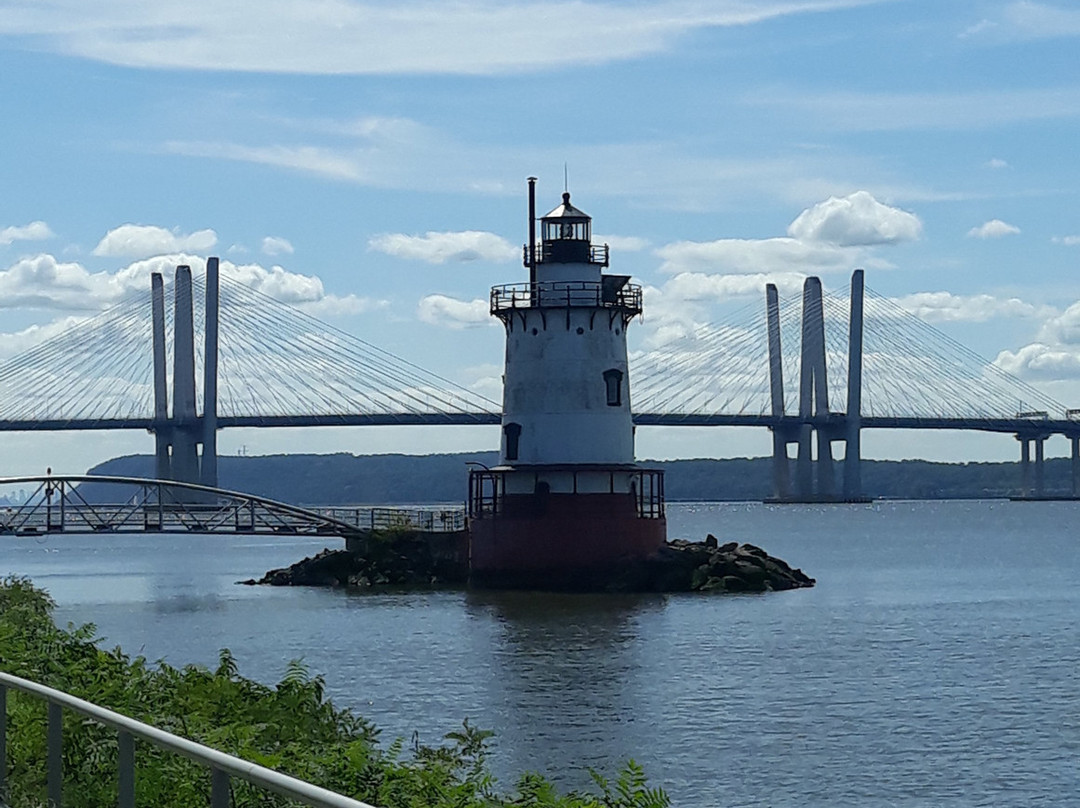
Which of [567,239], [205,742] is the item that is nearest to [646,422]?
[567,239]

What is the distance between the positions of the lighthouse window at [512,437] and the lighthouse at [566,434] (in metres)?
0.02

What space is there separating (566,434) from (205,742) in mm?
30527

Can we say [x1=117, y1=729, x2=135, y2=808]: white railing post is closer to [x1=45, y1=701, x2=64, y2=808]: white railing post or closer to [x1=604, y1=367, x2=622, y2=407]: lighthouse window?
[x1=45, y1=701, x2=64, y2=808]: white railing post

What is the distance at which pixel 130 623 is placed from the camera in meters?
37.9

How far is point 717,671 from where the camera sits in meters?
27.5

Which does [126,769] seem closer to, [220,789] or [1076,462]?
[220,789]

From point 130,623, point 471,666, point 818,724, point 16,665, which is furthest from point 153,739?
point 130,623

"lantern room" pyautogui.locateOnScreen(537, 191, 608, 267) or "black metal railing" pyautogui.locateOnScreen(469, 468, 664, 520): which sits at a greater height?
"lantern room" pyautogui.locateOnScreen(537, 191, 608, 267)

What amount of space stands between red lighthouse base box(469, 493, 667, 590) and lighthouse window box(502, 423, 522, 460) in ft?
3.21

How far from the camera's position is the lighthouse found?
132 ft

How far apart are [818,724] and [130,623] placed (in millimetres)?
19941

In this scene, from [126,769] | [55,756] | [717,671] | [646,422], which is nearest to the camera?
[126,769]

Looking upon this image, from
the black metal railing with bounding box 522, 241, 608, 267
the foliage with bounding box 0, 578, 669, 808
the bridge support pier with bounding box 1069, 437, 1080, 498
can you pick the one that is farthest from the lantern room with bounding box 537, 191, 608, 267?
the bridge support pier with bounding box 1069, 437, 1080, 498

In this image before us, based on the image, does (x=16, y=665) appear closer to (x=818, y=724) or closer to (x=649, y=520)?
(x=818, y=724)
